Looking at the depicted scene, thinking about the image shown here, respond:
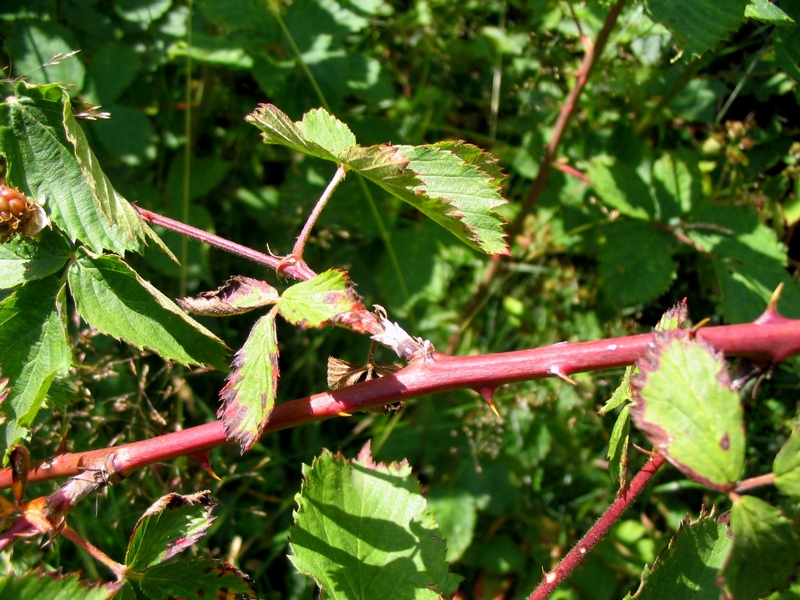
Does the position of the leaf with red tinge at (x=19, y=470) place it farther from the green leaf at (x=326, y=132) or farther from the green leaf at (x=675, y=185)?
the green leaf at (x=675, y=185)

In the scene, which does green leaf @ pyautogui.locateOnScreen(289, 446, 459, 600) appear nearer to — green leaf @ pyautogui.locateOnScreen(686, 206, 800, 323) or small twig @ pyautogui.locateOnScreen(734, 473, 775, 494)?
small twig @ pyautogui.locateOnScreen(734, 473, 775, 494)

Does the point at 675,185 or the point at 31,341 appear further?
the point at 675,185

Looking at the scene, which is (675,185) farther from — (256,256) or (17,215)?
(17,215)

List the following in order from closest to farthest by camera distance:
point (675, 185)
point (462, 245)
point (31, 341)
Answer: point (31, 341) < point (675, 185) < point (462, 245)

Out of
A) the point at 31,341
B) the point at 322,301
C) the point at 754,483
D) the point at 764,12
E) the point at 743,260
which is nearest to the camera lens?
the point at 754,483

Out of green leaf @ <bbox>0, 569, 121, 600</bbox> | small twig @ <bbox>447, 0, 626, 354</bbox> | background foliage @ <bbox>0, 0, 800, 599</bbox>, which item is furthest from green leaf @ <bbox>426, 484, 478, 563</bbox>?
green leaf @ <bbox>0, 569, 121, 600</bbox>

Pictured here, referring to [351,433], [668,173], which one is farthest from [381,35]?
[351,433]

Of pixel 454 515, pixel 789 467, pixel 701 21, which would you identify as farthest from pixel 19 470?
pixel 701 21
